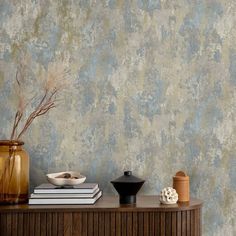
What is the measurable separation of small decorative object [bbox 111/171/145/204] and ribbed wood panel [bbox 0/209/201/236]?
10cm

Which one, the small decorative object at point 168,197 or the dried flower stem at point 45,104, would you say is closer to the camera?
the small decorative object at point 168,197

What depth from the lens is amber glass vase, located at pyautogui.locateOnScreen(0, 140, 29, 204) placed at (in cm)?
220

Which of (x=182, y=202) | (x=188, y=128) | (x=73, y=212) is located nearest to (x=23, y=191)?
(x=73, y=212)

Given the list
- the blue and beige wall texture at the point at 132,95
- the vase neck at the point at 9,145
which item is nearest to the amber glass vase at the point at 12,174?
the vase neck at the point at 9,145

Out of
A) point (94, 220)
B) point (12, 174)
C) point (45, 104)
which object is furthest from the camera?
point (45, 104)

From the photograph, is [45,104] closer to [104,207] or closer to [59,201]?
[59,201]

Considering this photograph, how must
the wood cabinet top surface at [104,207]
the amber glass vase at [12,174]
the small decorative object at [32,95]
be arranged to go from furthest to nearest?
the small decorative object at [32,95] → the amber glass vase at [12,174] → the wood cabinet top surface at [104,207]

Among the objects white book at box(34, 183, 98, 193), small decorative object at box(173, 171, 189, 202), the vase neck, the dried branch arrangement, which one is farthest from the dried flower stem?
small decorative object at box(173, 171, 189, 202)

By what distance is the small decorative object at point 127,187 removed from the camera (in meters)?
2.16

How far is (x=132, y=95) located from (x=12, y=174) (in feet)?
2.27

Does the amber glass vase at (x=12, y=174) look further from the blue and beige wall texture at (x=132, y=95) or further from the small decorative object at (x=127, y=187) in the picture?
the small decorative object at (x=127, y=187)

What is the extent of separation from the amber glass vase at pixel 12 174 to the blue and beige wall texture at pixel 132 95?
0.78 ft

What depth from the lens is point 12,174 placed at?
2215mm

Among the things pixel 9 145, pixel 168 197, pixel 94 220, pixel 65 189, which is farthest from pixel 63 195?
pixel 168 197
